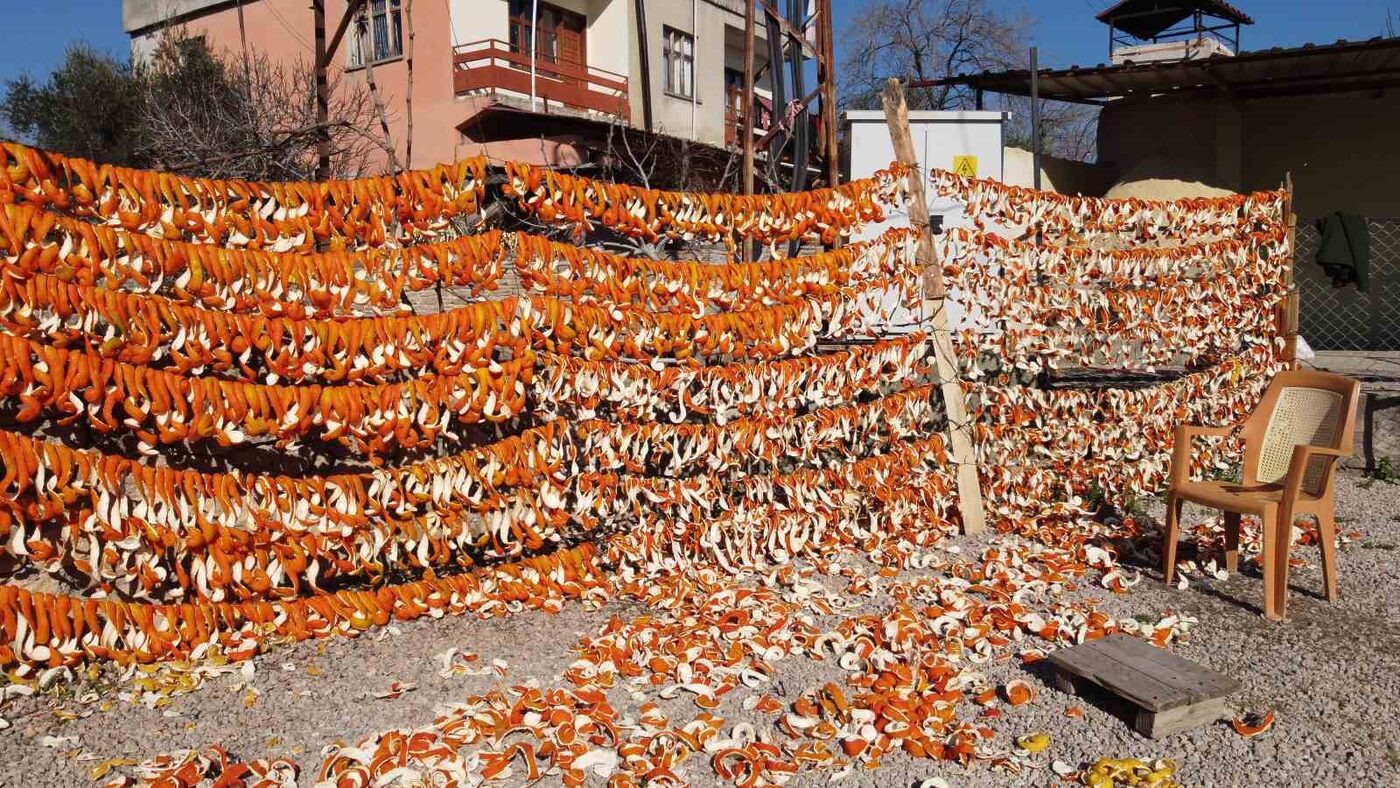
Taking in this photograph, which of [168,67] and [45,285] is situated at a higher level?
[168,67]

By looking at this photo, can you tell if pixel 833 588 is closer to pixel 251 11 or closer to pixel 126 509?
pixel 126 509

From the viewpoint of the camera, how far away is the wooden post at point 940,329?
572cm

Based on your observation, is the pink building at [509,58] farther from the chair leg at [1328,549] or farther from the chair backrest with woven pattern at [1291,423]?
the chair leg at [1328,549]

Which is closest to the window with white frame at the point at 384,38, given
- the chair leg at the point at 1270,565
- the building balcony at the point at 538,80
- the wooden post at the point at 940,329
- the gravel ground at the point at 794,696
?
the building balcony at the point at 538,80

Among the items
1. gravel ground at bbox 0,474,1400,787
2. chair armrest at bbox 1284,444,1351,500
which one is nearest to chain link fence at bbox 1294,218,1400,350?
chair armrest at bbox 1284,444,1351,500

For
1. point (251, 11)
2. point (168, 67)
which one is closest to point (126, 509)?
point (168, 67)

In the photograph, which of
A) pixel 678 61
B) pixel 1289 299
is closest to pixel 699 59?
pixel 678 61

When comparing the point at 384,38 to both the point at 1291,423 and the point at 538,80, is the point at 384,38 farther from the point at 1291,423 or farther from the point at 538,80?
the point at 1291,423

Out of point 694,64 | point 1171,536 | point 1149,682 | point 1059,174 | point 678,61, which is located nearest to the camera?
point 1149,682

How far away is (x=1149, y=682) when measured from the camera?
360cm

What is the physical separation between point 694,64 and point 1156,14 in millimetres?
10855

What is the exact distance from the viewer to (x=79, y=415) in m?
3.57

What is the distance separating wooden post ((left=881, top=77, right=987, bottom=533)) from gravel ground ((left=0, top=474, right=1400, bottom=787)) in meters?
1.14

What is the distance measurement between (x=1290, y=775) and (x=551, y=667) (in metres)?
2.60
